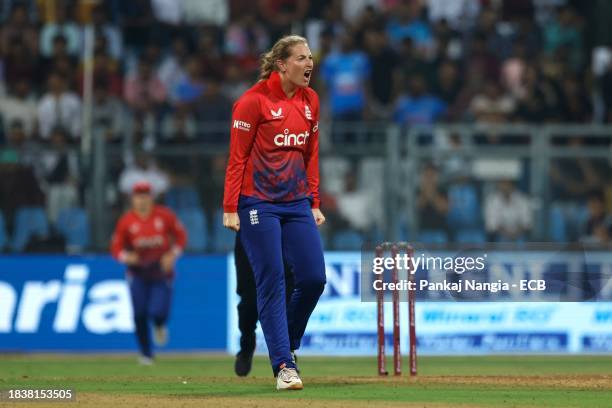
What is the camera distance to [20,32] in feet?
71.6

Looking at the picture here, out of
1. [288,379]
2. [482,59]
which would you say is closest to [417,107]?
[482,59]

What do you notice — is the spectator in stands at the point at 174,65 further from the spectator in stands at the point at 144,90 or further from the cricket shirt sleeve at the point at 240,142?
the cricket shirt sleeve at the point at 240,142

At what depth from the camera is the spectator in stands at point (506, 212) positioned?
59.5ft

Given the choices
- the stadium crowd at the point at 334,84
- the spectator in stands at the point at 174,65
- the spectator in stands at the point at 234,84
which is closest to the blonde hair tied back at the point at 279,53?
the stadium crowd at the point at 334,84

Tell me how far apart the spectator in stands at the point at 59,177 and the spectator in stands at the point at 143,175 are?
63 cm

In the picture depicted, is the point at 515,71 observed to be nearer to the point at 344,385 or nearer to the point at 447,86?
the point at 447,86

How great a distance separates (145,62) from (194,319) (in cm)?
487

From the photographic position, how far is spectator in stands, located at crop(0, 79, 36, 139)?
20072mm

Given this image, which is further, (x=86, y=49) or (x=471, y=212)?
(x=86, y=49)

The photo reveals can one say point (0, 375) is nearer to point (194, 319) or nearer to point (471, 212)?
point (194, 319)

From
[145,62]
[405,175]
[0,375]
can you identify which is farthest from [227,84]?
[0,375]

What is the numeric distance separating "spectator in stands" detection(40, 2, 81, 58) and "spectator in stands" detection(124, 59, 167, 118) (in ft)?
3.60

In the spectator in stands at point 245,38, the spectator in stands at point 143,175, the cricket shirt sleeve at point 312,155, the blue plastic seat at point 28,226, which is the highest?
the spectator in stands at point 245,38

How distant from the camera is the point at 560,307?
17.5 metres
